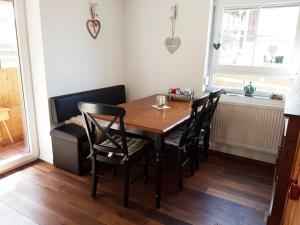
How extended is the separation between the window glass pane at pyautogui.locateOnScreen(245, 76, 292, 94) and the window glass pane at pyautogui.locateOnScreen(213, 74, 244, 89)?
0.09 meters

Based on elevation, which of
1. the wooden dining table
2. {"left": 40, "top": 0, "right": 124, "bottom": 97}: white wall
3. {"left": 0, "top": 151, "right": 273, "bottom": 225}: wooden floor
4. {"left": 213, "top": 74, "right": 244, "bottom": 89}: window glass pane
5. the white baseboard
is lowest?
{"left": 0, "top": 151, "right": 273, "bottom": 225}: wooden floor

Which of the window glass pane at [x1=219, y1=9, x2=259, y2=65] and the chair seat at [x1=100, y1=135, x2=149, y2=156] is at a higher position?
the window glass pane at [x1=219, y1=9, x2=259, y2=65]

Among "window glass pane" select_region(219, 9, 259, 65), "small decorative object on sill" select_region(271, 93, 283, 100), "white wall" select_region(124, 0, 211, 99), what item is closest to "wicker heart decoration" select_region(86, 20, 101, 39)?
"white wall" select_region(124, 0, 211, 99)

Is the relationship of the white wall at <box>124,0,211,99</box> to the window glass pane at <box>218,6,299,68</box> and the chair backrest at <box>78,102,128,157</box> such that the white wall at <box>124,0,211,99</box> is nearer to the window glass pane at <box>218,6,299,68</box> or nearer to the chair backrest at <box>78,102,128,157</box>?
the window glass pane at <box>218,6,299,68</box>

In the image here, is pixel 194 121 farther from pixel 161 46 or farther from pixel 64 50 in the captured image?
pixel 64 50

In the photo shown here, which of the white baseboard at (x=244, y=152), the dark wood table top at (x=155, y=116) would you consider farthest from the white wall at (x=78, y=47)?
the white baseboard at (x=244, y=152)

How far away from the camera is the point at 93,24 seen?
9.88 feet

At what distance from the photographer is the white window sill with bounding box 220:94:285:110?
2.71 m

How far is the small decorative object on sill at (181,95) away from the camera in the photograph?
2.83 meters

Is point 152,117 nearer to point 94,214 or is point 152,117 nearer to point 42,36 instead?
point 94,214

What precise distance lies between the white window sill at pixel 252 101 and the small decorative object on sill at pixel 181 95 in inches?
Answer: 16.8

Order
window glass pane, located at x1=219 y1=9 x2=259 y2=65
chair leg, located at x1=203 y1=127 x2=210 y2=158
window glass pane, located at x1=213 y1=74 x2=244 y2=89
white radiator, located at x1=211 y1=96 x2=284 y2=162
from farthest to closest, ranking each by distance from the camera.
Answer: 1. window glass pane, located at x1=213 y1=74 x2=244 y2=89
2. chair leg, located at x1=203 y1=127 x2=210 y2=158
3. window glass pane, located at x1=219 y1=9 x2=259 y2=65
4. white radiator, located at x1=211 y1=96 x2=284 y2=162

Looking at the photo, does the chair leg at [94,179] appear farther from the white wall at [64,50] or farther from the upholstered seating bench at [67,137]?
the white wall at [64,50]

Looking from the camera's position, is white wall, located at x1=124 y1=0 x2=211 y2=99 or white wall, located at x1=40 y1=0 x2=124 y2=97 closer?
white wall, located at x1=40 y1=0 x2=124 y2=97
